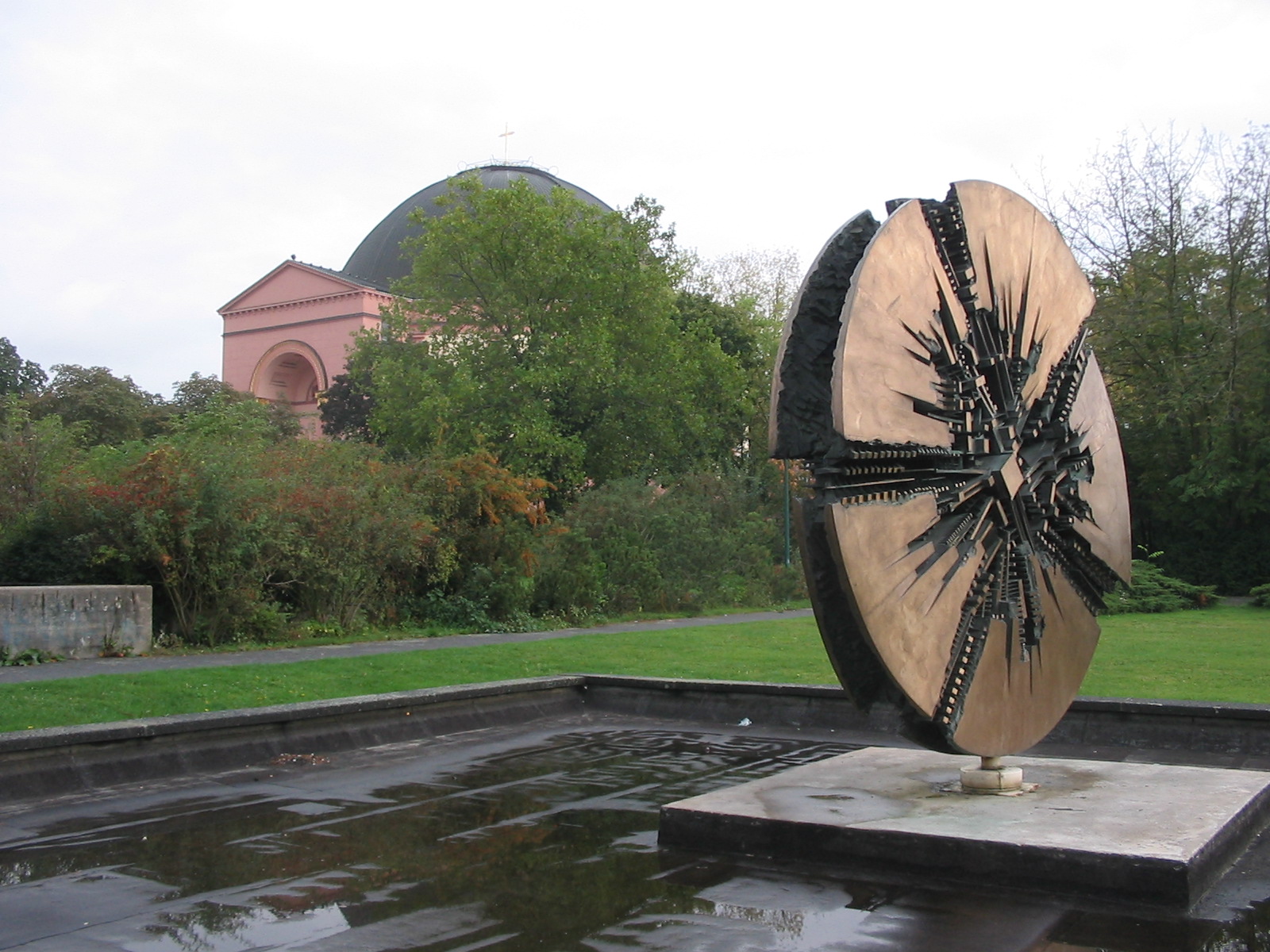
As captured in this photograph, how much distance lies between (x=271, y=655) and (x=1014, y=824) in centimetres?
1074

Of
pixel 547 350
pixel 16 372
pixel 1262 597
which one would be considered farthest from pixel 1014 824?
pixel 16 372

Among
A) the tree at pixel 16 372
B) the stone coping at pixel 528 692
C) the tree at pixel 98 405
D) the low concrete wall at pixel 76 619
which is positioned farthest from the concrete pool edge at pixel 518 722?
the tree at pixel 16 372

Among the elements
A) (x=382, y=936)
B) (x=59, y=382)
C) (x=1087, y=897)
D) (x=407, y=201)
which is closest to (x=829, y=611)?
(x=1087, y=897)

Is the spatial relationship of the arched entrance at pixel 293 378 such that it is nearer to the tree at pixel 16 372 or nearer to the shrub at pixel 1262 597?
the tree at pixel 16 372

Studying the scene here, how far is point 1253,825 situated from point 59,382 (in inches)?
1548

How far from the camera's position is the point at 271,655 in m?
14.4

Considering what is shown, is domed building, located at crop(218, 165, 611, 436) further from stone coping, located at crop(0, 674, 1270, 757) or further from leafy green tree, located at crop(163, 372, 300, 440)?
stone coping, located at crop(0, 674, 1270, 757)

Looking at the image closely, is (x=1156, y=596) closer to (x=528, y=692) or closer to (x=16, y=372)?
(x=528, y=692)

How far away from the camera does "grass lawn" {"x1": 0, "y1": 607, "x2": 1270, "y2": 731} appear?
Answer: 977cm

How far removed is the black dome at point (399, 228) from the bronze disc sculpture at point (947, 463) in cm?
4145

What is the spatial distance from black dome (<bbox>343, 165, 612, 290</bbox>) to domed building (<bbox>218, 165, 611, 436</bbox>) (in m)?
0.05

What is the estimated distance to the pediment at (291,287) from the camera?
49.1m

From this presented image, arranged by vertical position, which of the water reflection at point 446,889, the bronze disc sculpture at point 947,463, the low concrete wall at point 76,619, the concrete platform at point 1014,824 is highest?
the bronze disc sculpture at point 947,463

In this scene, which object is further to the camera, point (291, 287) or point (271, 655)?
point (291, 287)
